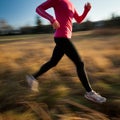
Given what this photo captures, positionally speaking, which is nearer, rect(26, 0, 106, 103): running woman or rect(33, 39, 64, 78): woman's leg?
rect(26, 0, 106, 103): running woman

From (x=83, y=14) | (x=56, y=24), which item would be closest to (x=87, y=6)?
(x=83, y=14)

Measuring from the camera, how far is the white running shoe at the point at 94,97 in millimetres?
5391

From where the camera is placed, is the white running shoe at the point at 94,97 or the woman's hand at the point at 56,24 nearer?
the woman's hand at the point at 56,24

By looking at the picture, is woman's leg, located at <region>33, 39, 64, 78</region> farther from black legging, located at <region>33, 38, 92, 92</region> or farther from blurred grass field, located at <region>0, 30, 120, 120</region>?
blurred grass field, located at <region>0, 30, 120, 120</region>

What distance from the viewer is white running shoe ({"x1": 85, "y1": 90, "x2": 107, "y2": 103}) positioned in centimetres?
539

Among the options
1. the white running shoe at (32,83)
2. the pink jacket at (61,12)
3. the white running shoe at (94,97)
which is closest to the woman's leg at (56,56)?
the white running shoe at (32,83)

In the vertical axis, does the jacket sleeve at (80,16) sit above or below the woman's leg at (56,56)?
above

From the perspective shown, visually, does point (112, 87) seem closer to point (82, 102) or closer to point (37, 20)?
point (82, 102)

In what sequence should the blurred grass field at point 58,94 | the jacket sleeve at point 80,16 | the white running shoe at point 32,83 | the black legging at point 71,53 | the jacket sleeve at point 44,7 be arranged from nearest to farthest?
the blurred grass field at point 58,94, the jacket sleeve at point 44,7, the black legging at point 71,53, the jacket sleeve at point 80,16, the white running shoe at point 32,83

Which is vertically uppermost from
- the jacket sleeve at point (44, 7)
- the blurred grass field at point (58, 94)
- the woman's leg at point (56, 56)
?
the jacket sleeve at point (44, 7)

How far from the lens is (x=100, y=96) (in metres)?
5.45

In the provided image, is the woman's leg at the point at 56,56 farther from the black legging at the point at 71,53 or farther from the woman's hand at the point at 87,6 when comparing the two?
the woman's hand at the point at 87,6

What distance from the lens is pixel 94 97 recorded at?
5.45 m

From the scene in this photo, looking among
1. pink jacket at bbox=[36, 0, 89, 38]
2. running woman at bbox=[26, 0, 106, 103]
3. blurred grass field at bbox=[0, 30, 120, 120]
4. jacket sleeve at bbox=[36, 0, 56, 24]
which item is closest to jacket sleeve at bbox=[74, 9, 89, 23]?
running woman at bbox=[26, 0, 106, 103]
